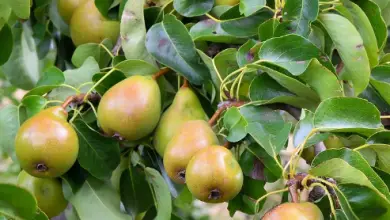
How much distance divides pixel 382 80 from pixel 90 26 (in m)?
0.53

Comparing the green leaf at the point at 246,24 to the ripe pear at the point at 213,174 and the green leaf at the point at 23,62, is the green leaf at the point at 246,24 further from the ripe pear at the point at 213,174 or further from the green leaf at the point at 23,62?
the green leaf at the point at 23,62

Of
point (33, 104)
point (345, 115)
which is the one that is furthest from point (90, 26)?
point (345, 115)

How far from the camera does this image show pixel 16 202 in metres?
0.79

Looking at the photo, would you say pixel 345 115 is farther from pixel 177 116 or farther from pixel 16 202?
pixel 16 202

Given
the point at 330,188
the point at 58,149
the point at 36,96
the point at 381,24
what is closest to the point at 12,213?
the point at 58,149

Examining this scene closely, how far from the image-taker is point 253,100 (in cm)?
95

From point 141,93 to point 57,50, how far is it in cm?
55

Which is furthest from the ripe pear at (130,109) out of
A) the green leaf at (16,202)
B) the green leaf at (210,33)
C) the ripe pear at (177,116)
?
the green leaf at (16,202)

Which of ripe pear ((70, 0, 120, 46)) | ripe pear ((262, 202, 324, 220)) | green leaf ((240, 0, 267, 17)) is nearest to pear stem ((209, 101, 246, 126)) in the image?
green leaf ((240, 0, 267, 17))

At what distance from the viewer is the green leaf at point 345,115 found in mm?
840

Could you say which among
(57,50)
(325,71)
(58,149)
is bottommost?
(57,50)

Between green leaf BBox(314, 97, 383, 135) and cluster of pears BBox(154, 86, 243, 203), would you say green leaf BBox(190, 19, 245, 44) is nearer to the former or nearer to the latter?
cluster of pears BBox(154, 86, 243, 203)

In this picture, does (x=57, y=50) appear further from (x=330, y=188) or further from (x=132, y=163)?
(x=330, y=188)

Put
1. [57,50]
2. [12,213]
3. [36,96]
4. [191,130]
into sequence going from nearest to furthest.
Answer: [12,213] → [191,130] → [36,96] → [57,50]
